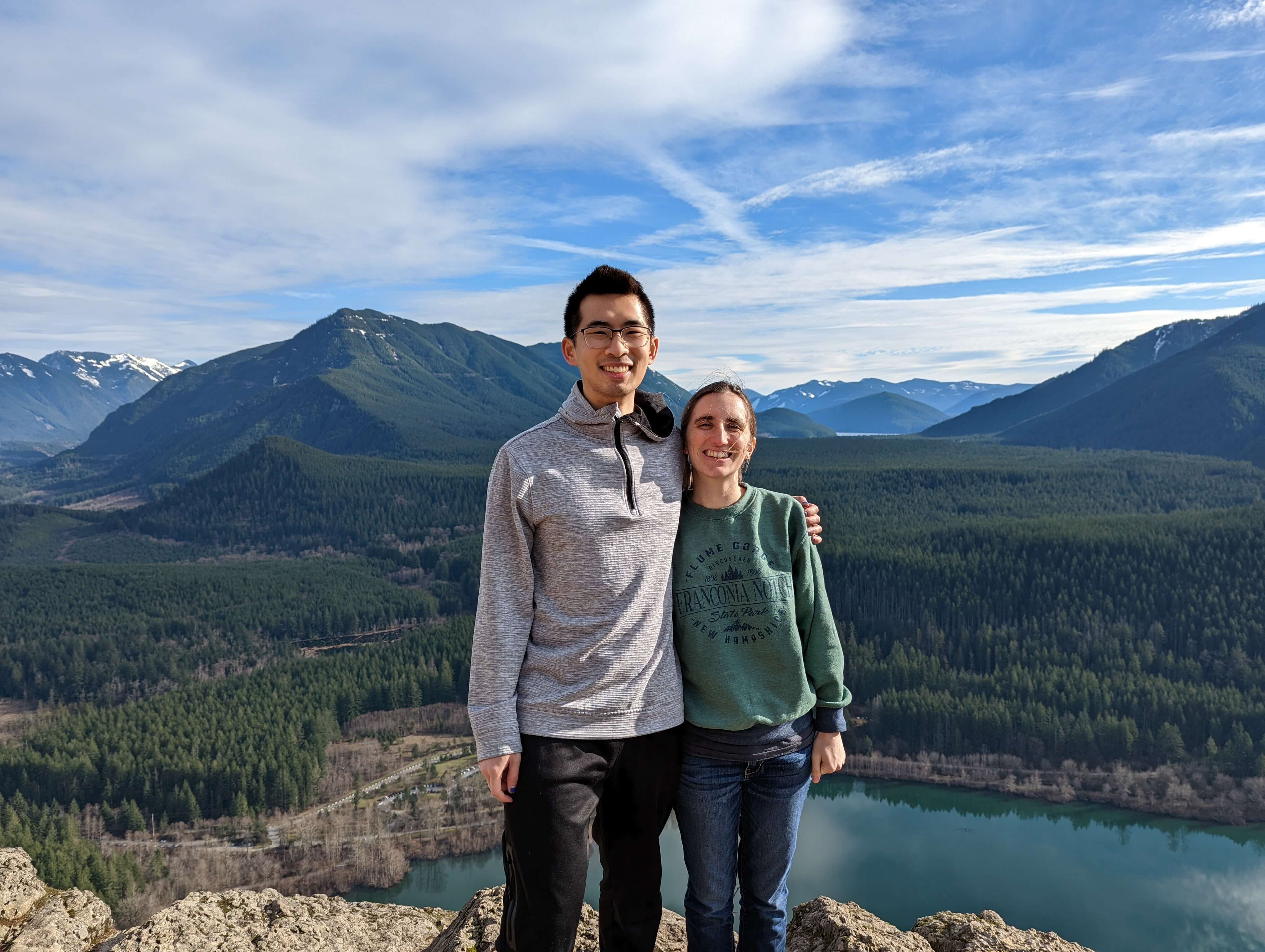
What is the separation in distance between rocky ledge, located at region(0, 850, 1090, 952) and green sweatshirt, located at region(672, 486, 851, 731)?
2191 millimetres

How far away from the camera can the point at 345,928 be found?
21.2 feet

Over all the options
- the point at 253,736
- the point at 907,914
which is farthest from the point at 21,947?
the point at 253,736

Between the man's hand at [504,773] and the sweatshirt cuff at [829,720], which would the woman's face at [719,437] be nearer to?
the sweatshirt cuff at [829,720]

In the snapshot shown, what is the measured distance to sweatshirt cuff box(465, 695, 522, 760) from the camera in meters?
3.94

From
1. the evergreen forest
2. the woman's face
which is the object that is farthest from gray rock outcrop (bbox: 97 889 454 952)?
the evergreen forest

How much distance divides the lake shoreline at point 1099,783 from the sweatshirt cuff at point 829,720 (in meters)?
46.9

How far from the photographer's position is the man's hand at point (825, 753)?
4.63 metres

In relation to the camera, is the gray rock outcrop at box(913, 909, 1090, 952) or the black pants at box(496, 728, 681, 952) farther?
the gray rock outcrop at box(913, 909, 1090, 952)

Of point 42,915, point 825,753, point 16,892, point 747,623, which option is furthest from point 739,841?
point 16,892

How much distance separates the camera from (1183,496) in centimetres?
12744

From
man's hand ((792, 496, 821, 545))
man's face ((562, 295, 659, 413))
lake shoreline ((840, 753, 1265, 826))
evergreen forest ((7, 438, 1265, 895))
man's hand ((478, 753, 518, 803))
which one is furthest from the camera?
evergreen forest ((7, 438, 1265, 895))

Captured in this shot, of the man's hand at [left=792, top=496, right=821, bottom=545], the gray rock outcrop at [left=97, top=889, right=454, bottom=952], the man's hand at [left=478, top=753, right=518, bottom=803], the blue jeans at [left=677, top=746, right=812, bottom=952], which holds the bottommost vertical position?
→ the gray rock outcrop at [left=97, top=889, right=454, bottom=952]

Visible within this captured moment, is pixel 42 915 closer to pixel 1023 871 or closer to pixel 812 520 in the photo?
pixel 812 520

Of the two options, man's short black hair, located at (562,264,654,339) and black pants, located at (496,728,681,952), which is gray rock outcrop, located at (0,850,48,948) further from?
man's short black hair, located at (562,264,654,339)
